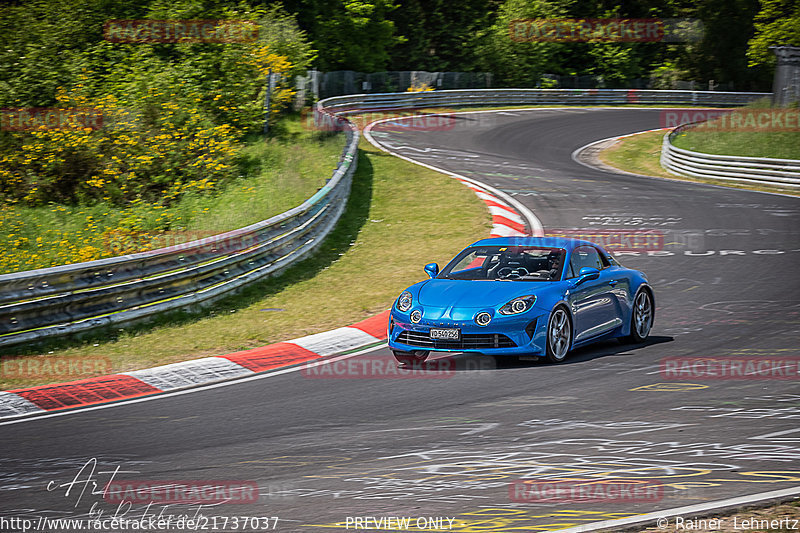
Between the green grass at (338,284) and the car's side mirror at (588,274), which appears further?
the green grass at (338,284)

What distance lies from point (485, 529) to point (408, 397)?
10.3ft

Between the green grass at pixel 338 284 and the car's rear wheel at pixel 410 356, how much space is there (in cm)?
200

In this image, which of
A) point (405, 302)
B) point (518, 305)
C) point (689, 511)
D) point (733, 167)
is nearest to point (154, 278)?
point (405, 302)

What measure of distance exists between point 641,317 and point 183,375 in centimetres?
521

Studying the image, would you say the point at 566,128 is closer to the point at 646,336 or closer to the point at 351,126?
the point at 351,126

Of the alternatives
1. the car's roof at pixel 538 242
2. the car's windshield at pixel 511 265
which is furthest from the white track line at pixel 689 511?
the car's roof at pixel 538 242

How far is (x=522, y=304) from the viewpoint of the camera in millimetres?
9016

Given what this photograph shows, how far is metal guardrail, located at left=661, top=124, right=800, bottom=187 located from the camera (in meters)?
24.0

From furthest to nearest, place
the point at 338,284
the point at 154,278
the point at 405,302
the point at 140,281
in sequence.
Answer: the point at 338,284 → the point at 154,278 → the point at 140,281 → the point at 405,302

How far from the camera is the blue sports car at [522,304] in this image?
8906 millimetres

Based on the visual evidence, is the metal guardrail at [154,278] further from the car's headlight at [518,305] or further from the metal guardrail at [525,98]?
the metal guardrail at [525,98]

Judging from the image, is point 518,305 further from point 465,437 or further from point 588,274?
point 465,437

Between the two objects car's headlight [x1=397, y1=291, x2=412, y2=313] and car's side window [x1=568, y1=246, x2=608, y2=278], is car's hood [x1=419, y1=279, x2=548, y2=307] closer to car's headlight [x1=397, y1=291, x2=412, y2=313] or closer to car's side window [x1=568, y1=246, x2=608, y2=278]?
car's headlight [x1=397, y1=291, x2=412, y2=313]

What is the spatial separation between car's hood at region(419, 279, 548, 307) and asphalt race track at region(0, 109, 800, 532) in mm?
676
